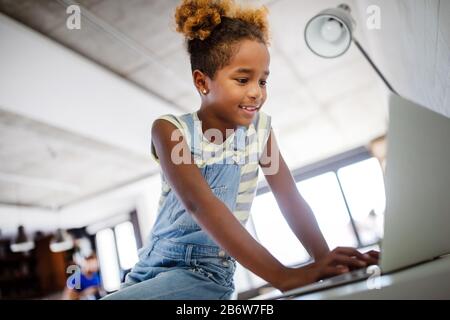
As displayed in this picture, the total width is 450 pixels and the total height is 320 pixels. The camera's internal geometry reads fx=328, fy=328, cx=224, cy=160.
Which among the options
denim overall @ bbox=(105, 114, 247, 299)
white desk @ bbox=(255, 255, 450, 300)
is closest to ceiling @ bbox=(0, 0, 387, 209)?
denim overall @ bbox=(105, 114, 247, 299)

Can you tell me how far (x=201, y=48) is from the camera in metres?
0.92

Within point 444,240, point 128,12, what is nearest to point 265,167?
point 444,240

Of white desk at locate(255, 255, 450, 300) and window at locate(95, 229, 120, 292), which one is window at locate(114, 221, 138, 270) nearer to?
window at locate(95, 229, 120, 292)

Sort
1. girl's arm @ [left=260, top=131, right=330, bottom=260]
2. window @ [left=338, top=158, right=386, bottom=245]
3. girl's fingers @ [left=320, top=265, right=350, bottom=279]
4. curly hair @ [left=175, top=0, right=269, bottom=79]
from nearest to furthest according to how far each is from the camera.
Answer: girl's fingers @ [left=320, top=265, right=350, bottom=279]
girl's arm @ [left=260, top=131, right=330, bottom=260]
curly hair @ [left=175, top=0, right=269, bottom=79]
window @ [left=338, top=158, right=386, bottom=245]

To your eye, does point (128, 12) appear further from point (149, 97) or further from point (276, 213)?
point (276, 213)

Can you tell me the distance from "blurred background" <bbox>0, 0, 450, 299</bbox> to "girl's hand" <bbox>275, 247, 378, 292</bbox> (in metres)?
0.07

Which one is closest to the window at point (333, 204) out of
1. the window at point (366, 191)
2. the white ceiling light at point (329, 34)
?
the window at point (366, 191)

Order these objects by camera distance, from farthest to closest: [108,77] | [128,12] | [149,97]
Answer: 1. [149,97]
2. [108,77]
3. [128,12]

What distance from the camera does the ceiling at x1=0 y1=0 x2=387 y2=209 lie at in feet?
7.26

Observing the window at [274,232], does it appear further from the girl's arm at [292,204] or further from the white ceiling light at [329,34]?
the girl's arm at [292,204]

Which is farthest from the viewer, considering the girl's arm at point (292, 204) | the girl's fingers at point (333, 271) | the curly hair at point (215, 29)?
the curly hair at point (215, 29)

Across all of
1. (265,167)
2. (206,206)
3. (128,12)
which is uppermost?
(128,12)

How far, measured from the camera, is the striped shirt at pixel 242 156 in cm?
80

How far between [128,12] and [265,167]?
5.74ft
